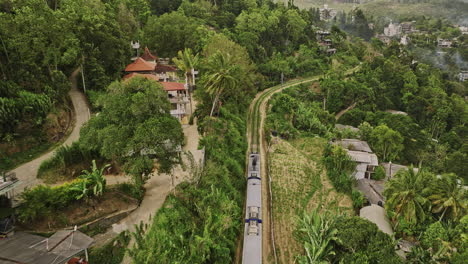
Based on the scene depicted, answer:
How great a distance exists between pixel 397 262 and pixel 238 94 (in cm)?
2956

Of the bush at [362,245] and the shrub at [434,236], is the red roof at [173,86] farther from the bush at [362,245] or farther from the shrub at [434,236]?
the shrub at [434,236]

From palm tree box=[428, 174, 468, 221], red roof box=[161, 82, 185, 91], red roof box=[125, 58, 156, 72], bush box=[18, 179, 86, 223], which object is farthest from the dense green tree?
palm tree box=[428, 174, 468, 221]

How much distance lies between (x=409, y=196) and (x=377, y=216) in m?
3.78

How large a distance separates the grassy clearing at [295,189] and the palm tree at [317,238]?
2.80 meters

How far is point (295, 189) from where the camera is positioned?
111 ft

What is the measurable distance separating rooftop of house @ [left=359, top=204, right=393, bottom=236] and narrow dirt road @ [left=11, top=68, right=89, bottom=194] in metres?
27.9

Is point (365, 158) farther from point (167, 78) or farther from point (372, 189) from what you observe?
point (167, 78)

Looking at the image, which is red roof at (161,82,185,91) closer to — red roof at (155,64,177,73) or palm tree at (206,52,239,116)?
palm tree at (206,52,239,116)

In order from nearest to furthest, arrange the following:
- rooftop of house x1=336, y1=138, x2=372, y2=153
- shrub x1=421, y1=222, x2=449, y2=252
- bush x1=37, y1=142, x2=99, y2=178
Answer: bush x1=37, y1=142, x2=99, y2=178 < shrub x1=421, y1=222, x2=449, y2=252 < rooftop of house x1=336, y1=138, x2=372, y2=153

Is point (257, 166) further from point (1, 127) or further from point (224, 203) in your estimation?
point (1, 127)

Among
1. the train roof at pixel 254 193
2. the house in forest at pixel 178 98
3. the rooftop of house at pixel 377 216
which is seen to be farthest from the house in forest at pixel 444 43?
the train roof at pixel 254 193

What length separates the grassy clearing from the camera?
27.6 metres

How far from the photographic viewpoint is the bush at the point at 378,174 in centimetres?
3812

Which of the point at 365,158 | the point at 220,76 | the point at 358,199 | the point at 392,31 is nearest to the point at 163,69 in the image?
the point at 220,76
